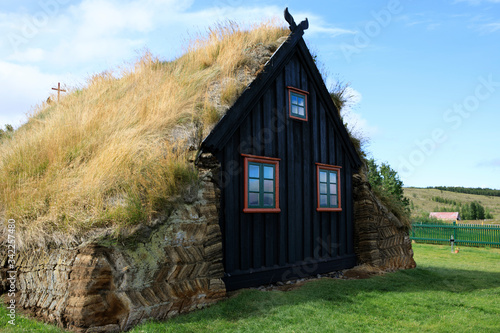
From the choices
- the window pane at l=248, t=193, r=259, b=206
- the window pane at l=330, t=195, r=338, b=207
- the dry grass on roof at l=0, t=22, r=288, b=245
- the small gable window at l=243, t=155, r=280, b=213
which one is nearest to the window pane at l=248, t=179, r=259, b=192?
the small gable window at l=243, t=155, r=280, b=213

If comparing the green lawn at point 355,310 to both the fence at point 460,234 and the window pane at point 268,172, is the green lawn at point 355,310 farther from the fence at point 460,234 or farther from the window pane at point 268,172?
the fence at point 460,234

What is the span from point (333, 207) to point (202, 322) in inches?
243

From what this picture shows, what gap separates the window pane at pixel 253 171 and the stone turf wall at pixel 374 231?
4.50m

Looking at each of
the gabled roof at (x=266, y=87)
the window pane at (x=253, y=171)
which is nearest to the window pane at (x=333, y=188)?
the gabled roof at (x=266, y=87)

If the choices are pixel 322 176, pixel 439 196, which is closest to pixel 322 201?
pixel 322 176

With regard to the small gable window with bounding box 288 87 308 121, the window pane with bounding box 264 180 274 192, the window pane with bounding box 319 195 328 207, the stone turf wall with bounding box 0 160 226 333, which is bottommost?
the stone turf wall with bounding box 0 160 226 333

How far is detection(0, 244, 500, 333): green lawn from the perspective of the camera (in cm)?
645

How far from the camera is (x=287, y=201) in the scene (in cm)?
1005

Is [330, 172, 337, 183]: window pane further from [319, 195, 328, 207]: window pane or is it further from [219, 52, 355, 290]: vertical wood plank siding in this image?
[319, 195, 328, 207]: window pane

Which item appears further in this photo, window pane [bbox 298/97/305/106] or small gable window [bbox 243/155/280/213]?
window pane [bbox 298/97/305/106]

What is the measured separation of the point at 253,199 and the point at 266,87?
3.00 m

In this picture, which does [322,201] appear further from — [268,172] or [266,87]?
[266,87]

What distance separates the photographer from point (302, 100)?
1113cm

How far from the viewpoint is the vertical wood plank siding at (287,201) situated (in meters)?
8.73
